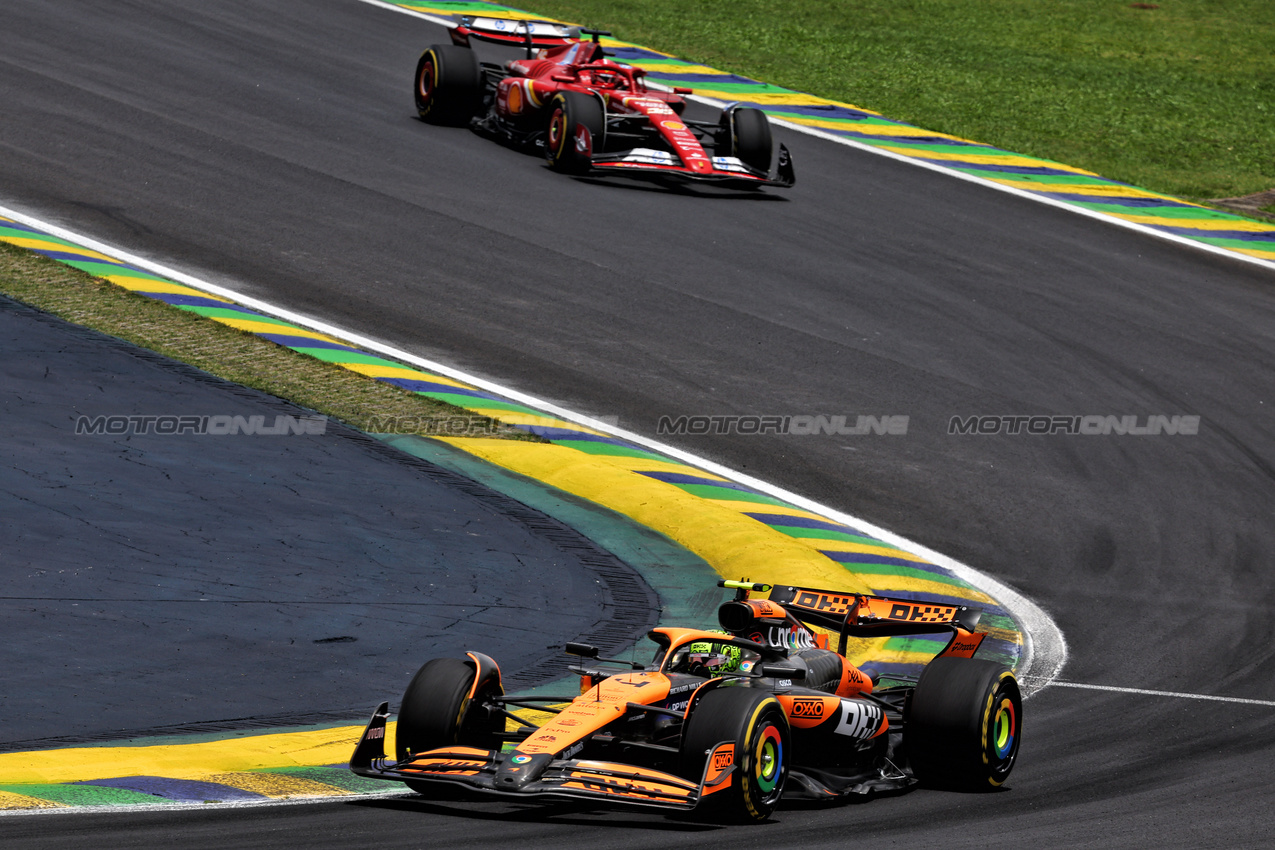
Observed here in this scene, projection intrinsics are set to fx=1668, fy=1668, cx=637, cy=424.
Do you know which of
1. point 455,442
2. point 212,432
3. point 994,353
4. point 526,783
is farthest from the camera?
point 994,353

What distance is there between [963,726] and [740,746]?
1373mm

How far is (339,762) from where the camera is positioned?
25.2 ft

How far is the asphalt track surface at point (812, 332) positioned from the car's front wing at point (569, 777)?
0.18 meters

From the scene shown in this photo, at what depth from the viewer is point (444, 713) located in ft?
23.5

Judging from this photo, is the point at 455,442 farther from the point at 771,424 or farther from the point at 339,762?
the point at 339,762

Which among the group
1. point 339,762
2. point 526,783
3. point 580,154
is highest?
point 580,154

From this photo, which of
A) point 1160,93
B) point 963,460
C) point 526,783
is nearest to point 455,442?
point 963,460

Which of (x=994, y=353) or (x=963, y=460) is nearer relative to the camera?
(x=963, y=460)

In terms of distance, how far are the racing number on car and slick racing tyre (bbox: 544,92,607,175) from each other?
11935mm

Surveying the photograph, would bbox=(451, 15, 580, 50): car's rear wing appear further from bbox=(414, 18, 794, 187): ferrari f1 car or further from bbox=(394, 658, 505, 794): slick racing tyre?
bbox=(394, 658, 505, 794): slick racing tyre

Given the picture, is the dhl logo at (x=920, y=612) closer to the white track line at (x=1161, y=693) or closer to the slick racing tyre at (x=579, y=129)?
the white track line at (x=1161, y=693)

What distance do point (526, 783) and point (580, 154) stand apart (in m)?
13.1

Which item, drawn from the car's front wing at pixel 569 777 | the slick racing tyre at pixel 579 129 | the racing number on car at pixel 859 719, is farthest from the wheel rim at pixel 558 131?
the car's front wing at pixel 569 777

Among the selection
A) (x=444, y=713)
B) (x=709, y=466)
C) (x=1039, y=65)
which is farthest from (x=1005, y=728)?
(x=1039, y=65)
